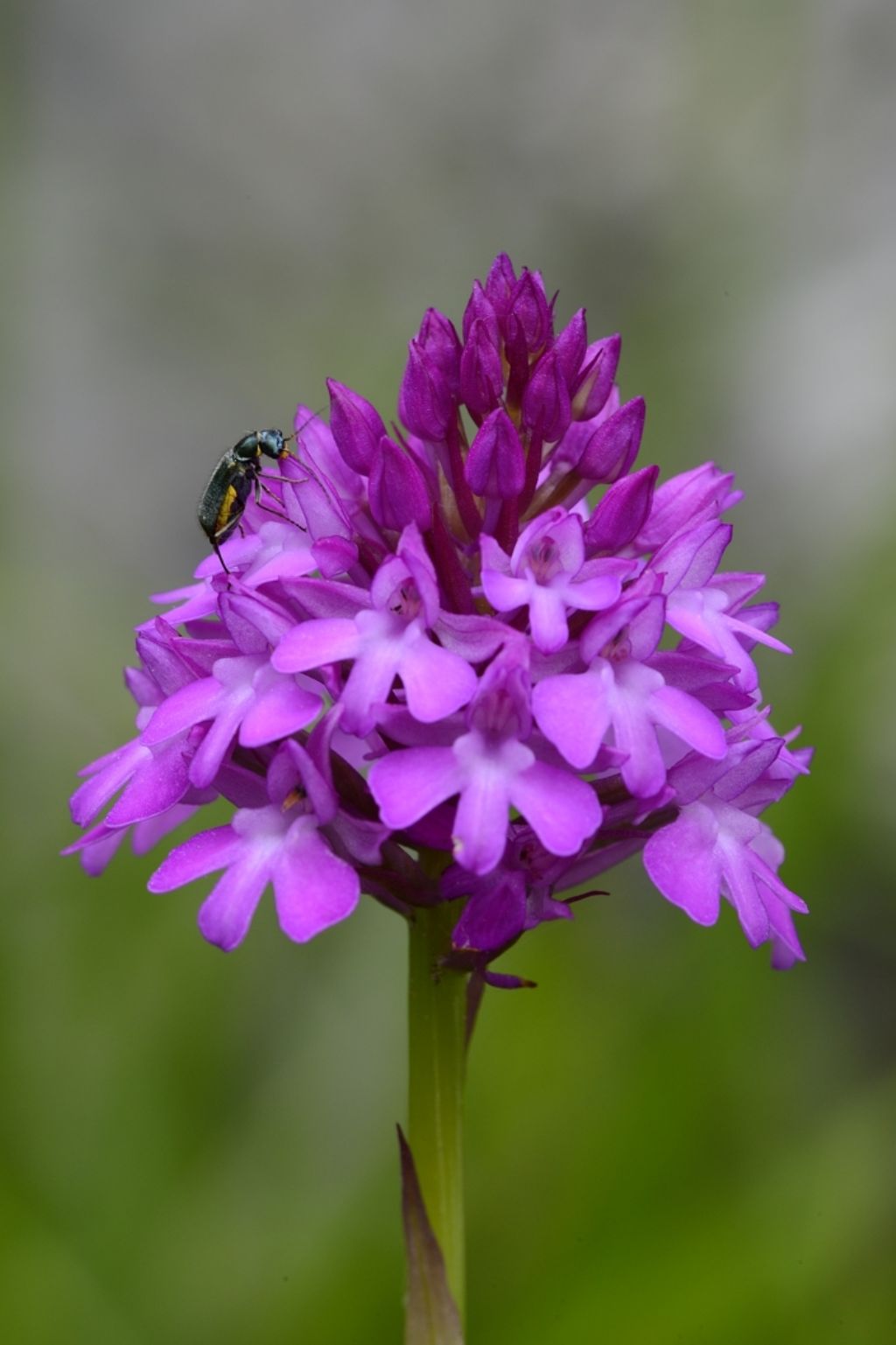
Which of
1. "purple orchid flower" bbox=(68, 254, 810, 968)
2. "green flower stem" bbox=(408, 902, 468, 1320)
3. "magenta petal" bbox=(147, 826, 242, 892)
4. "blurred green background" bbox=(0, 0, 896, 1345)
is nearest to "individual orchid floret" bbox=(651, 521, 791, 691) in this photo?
"purple orchid flower" bbox=(68, 254, 810, 968)

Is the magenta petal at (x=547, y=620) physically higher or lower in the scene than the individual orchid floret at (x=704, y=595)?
higher

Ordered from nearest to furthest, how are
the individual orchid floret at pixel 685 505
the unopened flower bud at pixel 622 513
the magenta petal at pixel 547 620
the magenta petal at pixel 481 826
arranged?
1. the magenta petal at pixel 481 826
2. the magenta petal at pixel 547 620
3. the unopened flower bud at pixel 622 513
4. the individual orchid floret at pixel 685 505

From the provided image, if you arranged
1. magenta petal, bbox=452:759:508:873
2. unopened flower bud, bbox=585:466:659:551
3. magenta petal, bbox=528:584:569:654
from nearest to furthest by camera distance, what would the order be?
1. magenta petal, bbox=452:759:508:873
2. magenta petal, bbox=528:584:569:654
3. unopened flower bud, bbox=585:466:659:551

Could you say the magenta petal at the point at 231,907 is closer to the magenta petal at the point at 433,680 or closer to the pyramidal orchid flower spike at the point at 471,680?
the pyramidal orchid flower spike at the point at 471,680

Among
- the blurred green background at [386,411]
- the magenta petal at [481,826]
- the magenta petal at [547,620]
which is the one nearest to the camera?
the magenta petal at [481,826]

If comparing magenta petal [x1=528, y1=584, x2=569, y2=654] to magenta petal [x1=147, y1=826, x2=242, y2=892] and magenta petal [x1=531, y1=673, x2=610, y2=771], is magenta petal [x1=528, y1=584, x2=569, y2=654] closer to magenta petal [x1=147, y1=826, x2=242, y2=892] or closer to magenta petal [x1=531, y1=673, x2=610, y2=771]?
magenta petal [x1=531, y1=673, x2=610, y2=771]

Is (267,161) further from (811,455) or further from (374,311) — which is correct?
(811,455)

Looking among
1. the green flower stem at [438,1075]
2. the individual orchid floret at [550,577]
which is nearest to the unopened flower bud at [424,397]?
the individual orchid floret at [550,577]

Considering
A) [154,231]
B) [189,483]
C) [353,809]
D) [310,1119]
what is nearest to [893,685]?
[310,1119]
